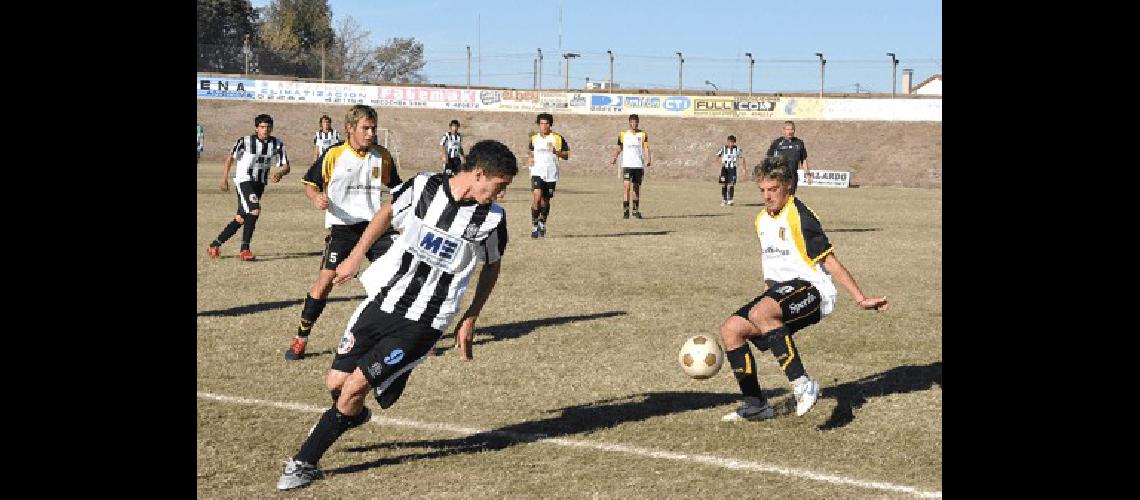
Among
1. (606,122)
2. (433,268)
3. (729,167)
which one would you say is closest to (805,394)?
(433,268)

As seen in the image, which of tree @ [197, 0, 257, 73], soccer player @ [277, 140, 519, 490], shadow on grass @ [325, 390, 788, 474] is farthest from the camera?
tree @ [197, 0, 257, 73]

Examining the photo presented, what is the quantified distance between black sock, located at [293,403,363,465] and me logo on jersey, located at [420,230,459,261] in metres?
1.03

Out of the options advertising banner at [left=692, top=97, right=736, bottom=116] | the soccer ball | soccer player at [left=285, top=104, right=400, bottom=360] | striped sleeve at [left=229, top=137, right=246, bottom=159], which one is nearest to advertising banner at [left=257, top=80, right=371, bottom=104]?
advertising banner at [left=692, top=97, right=736, bottom=116]

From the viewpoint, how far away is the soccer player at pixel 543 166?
20438mm

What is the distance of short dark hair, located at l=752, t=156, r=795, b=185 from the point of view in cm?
776

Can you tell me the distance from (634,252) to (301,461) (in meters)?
12.3

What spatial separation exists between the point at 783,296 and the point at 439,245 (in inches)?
101

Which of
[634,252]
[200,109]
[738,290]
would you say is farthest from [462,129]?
[738,290]

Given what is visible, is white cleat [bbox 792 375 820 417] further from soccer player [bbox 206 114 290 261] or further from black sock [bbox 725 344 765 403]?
soccer player [bbox 206 114 290 261]

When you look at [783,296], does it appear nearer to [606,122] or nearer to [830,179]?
[830,179]

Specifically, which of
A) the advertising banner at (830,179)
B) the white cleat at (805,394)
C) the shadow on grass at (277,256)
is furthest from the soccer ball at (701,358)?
the advertising banner at (830,179)

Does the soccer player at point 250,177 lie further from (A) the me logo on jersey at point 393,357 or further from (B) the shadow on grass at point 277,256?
(A) the me logo on jersey at point 393,357

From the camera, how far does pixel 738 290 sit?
46.8ft
